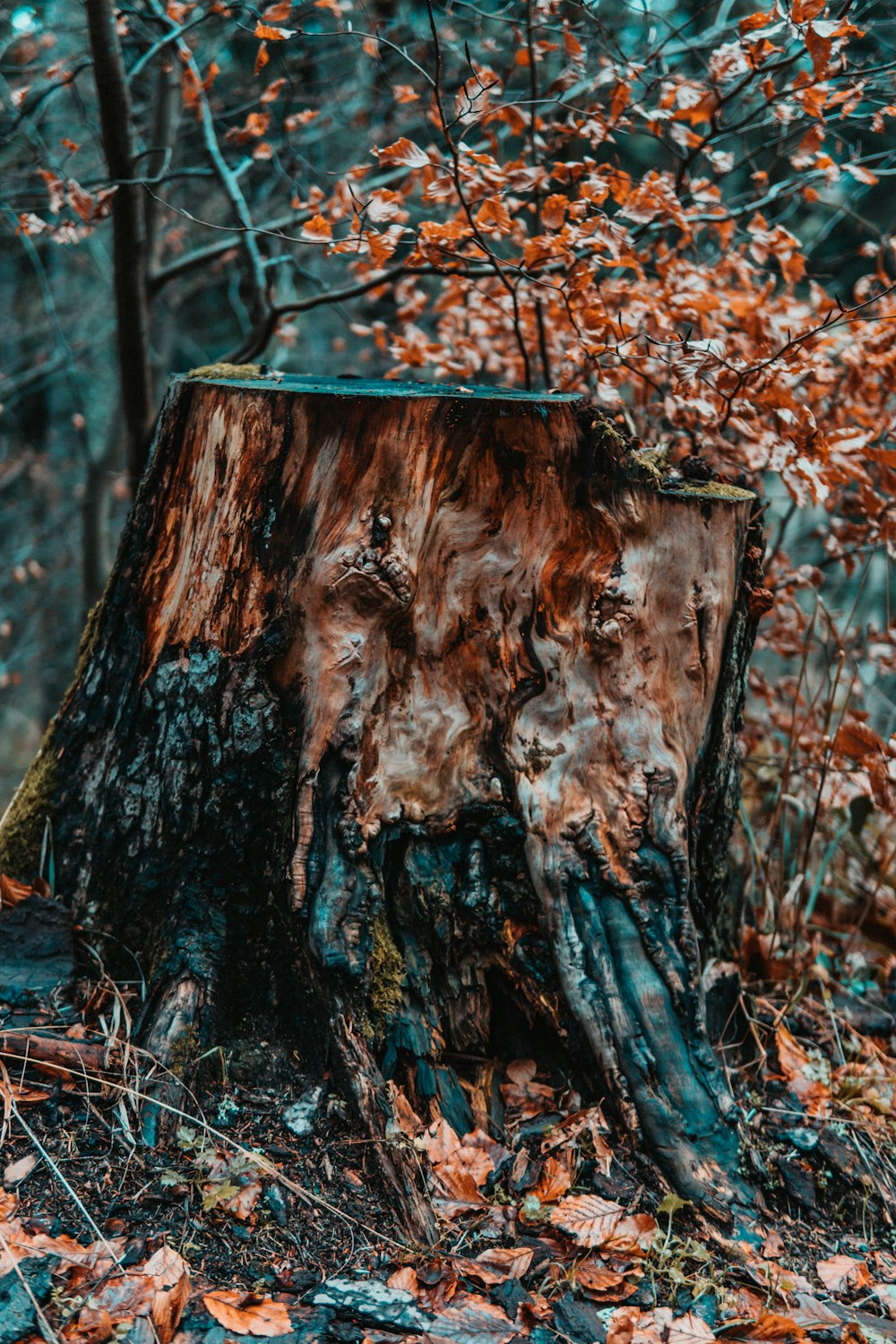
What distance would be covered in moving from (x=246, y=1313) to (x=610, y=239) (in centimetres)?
278

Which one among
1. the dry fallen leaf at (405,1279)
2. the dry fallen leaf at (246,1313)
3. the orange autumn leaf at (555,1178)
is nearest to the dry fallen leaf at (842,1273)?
the orange autumn leaf at (555,1178)

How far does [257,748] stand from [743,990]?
1710 millimetres

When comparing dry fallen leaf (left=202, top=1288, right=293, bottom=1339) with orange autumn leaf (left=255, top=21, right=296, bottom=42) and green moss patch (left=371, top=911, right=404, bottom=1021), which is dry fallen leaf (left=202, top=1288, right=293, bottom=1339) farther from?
orange autumn leaf (left=255, top=21, right=296, bottom=42)

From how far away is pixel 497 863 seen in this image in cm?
228

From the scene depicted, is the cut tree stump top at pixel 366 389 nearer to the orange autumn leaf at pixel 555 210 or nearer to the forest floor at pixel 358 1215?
the orange autumn leaf at pixel 555 210

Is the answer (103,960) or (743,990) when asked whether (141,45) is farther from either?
(743,990)

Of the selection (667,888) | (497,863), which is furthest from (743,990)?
(497,863)

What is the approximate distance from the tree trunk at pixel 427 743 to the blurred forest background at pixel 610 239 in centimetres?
56

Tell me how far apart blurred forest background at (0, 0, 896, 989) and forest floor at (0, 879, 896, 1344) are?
1.00 metres

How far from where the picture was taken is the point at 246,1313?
1672mm

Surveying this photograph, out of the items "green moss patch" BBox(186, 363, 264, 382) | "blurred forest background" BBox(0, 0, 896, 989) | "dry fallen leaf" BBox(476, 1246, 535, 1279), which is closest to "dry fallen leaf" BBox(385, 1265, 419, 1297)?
"dry fallen leaf" BBox(476, 1246, 535, 1279)

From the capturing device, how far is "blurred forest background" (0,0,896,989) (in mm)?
2668

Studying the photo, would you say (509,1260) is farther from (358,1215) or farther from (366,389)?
(366,389)

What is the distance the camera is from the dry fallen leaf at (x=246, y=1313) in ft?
5.37
